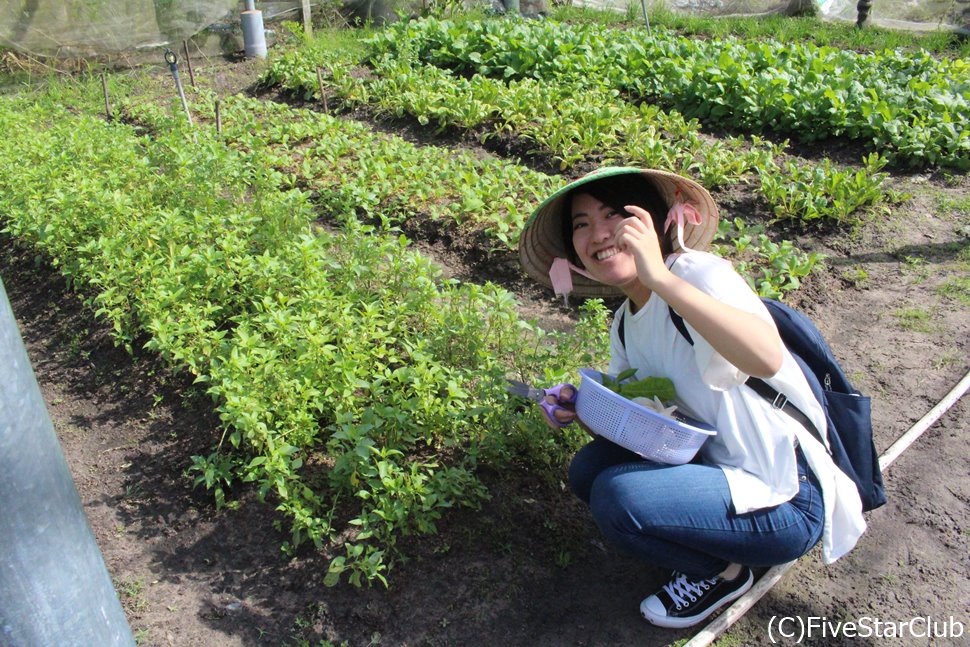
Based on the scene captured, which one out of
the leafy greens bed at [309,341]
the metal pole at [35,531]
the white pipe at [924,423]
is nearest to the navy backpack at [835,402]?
the white pipe at [924,423]

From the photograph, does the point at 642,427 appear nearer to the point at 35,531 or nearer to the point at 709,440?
the point at 709,440

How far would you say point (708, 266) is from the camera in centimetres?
229

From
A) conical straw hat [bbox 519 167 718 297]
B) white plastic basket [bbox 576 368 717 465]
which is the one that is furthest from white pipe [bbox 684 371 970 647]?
conical straw hat [bbox 519 167 718 297]

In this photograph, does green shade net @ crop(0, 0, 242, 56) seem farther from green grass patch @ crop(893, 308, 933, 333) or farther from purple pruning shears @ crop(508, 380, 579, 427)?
purple pruning shears @ crop(508, 380, 579, 427)

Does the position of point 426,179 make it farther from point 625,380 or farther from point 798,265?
point 625,380

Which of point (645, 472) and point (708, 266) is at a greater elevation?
point (708, 266)

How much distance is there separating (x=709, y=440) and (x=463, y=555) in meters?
0.90

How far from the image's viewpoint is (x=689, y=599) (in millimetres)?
2541

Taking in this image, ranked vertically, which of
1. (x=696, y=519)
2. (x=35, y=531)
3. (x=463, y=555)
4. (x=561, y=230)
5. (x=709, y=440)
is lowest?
(x=463, y=555)

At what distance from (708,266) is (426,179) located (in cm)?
302

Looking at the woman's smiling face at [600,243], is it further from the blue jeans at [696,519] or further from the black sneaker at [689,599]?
the black sneaker at [689,599]

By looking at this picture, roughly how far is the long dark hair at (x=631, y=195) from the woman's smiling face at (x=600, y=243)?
0.02 meters

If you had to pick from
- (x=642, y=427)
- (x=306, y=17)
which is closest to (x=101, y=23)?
(x=306, y=17)

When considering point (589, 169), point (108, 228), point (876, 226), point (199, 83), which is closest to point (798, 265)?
point (876, 226)
